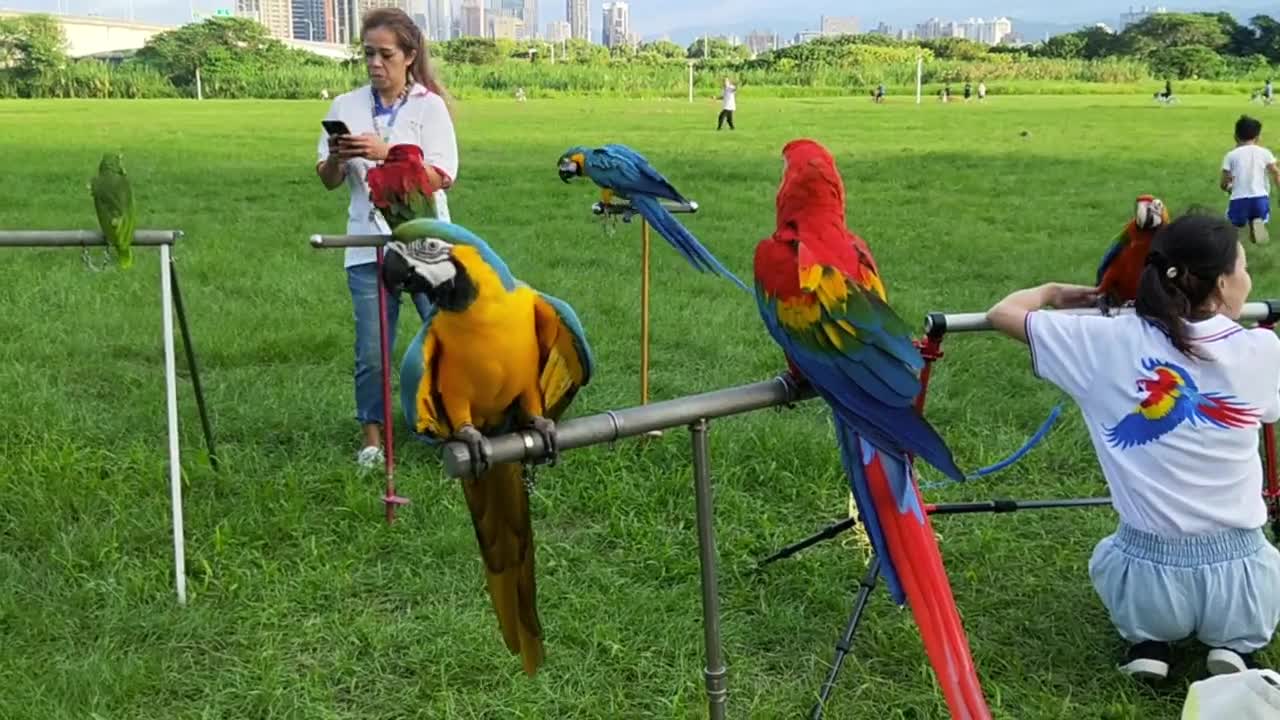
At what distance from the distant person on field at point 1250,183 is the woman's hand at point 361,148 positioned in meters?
5.85

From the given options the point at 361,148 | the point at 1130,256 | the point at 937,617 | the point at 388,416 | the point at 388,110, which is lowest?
the point at 388,416

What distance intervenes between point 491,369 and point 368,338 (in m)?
1.96

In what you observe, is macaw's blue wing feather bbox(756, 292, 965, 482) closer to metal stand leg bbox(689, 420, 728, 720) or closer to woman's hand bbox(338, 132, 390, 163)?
metal stand leg bbox(689, 420, 728, 720)

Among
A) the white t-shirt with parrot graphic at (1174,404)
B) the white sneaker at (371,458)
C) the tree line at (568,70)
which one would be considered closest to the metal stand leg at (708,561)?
the white t-shirt with parrot graphic at (1174,404)

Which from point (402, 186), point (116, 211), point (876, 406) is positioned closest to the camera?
point (876, 406)

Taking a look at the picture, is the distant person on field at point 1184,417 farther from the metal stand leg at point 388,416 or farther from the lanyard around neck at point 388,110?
the lanyard around neck at point 388,110

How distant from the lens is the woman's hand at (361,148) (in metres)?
2.39

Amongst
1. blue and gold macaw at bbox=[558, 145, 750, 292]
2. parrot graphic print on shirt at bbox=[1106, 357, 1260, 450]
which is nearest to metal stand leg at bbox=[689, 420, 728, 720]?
parrot graphic print on shirt at bbox=[1106, 357, 1260, 450]

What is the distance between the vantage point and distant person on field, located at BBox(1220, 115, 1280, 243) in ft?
21.3

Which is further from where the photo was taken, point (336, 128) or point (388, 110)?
point (388, 110)

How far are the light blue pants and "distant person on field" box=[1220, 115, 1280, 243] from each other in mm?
5242

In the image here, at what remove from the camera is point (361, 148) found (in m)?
2.41

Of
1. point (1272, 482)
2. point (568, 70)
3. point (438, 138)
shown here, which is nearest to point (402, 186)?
point (438, 138)

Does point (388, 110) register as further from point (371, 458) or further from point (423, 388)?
point (423, 388)
